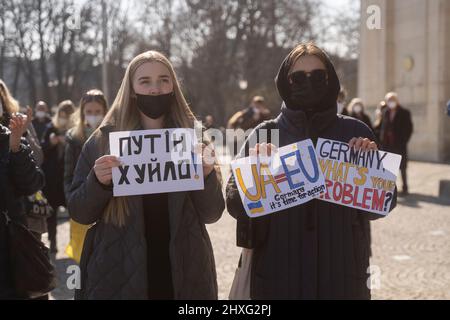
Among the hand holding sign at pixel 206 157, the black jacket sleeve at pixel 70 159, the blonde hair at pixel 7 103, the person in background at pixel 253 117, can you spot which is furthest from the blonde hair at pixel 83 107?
the person in background at pixel 253 117

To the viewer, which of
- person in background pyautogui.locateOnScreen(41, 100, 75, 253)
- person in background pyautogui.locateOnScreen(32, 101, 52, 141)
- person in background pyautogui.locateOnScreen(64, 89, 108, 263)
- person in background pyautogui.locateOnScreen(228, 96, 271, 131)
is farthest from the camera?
person in background pyautogui.locateOnScreen(228, 96, 271, 131)

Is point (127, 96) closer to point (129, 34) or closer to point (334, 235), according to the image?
point (334, 235)

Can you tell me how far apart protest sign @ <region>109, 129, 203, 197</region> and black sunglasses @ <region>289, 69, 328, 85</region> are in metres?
0.58

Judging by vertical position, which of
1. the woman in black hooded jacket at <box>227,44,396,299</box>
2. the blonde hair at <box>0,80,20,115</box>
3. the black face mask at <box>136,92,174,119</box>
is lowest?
the woman in black hooded jacket at <box>227,44,396,299</box>

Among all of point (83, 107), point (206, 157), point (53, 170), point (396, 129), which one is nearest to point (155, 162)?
point (206, 157)

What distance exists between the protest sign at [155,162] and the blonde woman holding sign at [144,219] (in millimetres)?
50

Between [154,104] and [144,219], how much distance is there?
0.58 meters

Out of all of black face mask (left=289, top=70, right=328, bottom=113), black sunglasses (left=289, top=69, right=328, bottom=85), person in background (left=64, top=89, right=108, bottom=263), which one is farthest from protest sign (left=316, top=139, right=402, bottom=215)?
person in background (left=64, top=89, right=108, bottom=263)

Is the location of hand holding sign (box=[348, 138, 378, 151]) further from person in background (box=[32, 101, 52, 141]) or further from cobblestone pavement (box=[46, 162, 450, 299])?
person in background (box=[32, 101, 52, 141])

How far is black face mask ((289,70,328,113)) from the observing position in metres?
3.03

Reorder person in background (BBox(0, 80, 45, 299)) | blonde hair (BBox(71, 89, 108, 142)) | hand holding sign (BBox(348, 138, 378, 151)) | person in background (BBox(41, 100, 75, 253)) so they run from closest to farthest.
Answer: hand holding sign (BBox(348, 138, 378, 151)) < person in background (BBox(0, 80, 45, 299)) < blonde hair (BBox(71, 89, 108, 142)) < person in background (BBox(41, 100, 75, 253))

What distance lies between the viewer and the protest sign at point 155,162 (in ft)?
9.79

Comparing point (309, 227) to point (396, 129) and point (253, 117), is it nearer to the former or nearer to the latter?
point (253, 117)

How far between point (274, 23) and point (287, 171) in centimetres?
3590
